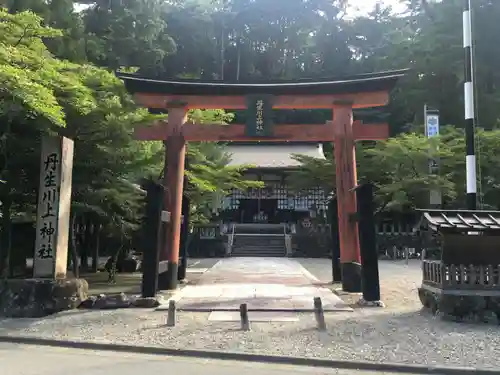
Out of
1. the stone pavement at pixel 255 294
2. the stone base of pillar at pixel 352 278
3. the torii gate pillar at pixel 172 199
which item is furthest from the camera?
the stone base of pillar at pixel 352 278

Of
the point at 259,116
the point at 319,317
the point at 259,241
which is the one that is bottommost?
the point at 319,317

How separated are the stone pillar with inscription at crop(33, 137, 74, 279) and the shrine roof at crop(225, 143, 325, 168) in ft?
74.3

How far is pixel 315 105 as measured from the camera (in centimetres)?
1376

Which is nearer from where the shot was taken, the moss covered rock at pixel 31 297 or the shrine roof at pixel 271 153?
the moss covered rock at pixel 31 297

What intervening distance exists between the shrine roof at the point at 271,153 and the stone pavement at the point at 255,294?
16.3 m

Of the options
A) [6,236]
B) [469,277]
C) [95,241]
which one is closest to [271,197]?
[95,241]

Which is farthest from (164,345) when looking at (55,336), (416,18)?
(416,18)

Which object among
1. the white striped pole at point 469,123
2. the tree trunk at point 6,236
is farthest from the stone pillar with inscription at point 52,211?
the white striped pole at point 469,123

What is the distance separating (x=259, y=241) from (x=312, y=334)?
80.1 feet

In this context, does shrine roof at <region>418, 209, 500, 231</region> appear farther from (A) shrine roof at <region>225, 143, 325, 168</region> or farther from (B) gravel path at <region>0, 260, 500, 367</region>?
(A) shrine roof at <region>225, 143, 325, 168</region>

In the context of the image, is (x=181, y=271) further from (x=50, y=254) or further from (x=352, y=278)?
(x=50, y=254)

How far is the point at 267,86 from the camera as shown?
13477mm

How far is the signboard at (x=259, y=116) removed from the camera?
522 inches

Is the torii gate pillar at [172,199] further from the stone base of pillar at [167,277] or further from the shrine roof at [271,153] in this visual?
the shrine roof at [271,153]
